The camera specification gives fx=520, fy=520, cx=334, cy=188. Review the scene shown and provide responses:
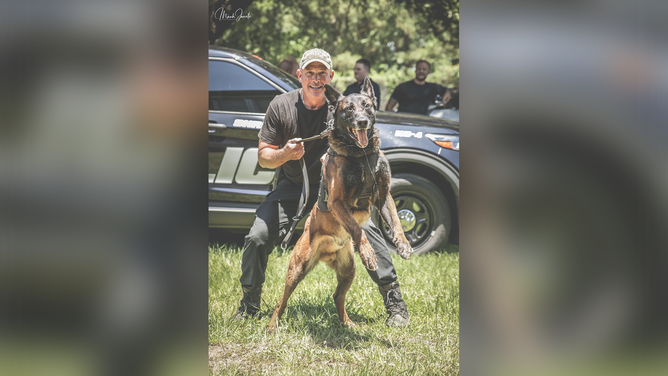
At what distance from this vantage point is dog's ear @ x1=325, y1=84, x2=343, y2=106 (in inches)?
119

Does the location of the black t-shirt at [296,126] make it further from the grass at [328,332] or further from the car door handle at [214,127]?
the car door handle at [214,127]

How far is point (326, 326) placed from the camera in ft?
10.9

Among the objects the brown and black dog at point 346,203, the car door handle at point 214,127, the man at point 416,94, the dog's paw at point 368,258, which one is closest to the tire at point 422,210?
the man at point 416,94

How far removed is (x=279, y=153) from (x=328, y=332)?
3.84 ft

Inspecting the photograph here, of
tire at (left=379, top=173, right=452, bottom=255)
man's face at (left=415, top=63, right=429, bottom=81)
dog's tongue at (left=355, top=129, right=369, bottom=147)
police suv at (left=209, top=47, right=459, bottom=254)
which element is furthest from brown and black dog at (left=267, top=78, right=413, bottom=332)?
man's face at (left=415, top=63, right=429, bottom=81)

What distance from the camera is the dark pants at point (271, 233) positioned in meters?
3.34

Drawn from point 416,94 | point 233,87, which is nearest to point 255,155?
point 233,87

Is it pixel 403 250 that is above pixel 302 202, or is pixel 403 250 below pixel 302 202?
below

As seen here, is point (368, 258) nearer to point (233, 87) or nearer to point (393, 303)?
point (393, 303)
